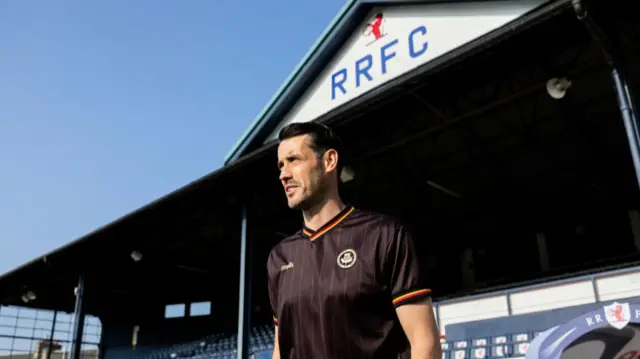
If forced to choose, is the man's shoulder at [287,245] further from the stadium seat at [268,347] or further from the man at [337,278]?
the stadium seat at [268,347]

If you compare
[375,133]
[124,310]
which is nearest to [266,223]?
[375,133]

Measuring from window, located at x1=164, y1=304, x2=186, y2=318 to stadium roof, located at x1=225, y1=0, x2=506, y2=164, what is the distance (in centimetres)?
1243

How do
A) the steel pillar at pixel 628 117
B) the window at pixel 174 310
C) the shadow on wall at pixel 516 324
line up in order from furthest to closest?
1. the window at pixel 174 310
2. the shadow on wall at pixel 516 324
3. the steel pillar at pixel 628 117

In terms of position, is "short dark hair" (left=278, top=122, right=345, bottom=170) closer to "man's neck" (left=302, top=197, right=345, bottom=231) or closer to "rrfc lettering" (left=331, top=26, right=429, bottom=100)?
"man's neck" (left=302, top=197, right=345, bottom=231)

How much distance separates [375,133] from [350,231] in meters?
9.13

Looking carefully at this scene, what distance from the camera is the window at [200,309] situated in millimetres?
25188

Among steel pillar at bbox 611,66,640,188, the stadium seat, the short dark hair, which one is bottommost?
the short dark hair

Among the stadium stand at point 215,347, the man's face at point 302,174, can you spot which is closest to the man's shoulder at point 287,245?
the man's face at point 302,174

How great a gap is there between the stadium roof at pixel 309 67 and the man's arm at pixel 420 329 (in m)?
12.3

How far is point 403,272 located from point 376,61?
39.1ft

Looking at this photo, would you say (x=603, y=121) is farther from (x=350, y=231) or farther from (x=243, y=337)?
(x=350, y=231)

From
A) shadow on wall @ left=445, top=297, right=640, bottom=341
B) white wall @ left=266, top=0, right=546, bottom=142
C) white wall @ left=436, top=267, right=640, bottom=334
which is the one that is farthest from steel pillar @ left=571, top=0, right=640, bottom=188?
shadow on wall @ left=445, top=297, right=640, bottom=341

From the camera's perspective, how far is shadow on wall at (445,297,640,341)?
11070mm

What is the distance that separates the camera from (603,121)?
13.1 m
